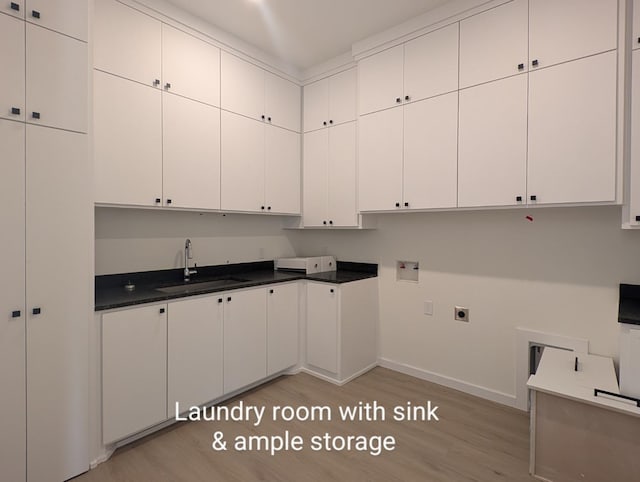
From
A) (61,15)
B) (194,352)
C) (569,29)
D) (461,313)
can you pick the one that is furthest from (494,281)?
(61,15)

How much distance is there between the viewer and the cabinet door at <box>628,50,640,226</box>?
1711 millimetres

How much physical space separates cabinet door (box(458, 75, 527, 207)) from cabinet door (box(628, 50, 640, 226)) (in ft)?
1.60

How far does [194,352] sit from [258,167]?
5.27 feet

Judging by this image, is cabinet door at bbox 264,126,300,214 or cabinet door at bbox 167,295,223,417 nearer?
cabinet door at bbox 167,295,223,417

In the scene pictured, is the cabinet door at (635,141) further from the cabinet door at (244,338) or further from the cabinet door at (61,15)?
the cabinet door at (61,15)

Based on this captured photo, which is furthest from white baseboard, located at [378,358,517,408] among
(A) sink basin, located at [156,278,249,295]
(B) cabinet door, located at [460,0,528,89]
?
(B) cabinet door, located at [460,0,528,89]

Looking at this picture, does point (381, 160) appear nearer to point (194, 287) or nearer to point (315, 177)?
point (315, 177)

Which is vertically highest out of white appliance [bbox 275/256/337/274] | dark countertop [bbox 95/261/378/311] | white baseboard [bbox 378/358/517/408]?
white appliance [bbox 275/256/337/274]

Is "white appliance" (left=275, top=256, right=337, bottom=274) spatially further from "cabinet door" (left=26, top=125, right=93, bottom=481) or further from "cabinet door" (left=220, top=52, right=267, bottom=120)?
"cabinet door" (left=26, top=125, right=93, bottom=481)

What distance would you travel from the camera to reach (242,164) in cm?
285

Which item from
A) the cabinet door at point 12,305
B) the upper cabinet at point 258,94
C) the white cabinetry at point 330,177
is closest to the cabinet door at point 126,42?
the upper cabinet at point 258,94

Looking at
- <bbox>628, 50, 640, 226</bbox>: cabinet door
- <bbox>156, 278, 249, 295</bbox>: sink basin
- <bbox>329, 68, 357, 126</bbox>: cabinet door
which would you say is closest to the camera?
<bbox>628, 50, 640, 226</bbox>: cabinet door

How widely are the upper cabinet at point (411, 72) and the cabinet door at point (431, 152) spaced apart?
0.11 meters

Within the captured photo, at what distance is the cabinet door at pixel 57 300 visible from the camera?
162 centimetres
